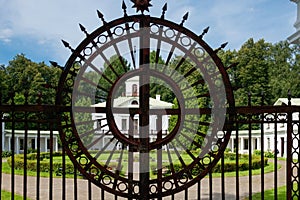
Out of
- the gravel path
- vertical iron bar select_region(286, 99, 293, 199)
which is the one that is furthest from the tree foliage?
vertical iron bar select_region(286, 99, 293, 199)

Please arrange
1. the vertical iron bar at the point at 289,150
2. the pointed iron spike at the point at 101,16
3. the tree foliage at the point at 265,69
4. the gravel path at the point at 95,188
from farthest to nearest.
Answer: the tree foliage at the point at 265,69 → the gravel path at the point at 95,188 → the vertical iron bar at the point at 289,150 → the pointed iron spike at the point at 101,16

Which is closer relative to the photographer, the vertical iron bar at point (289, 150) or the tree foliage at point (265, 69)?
the vertical iron bar at point (289, 150)

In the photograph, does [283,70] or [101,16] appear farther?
[283,70]

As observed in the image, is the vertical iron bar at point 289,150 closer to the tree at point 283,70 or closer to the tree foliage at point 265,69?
the tree foliage at point 265,69

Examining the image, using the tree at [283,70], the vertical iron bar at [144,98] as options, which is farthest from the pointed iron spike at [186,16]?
the tree at [283,70]

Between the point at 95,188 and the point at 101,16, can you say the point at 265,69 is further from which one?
the point at 101,16

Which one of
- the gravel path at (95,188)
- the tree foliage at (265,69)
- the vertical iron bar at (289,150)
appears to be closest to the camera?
the vertical iron bar at (289,150)

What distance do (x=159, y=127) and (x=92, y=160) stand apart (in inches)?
32.0

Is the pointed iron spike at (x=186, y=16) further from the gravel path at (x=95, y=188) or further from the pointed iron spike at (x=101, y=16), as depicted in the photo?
the gravel path at (x=95, y=188)

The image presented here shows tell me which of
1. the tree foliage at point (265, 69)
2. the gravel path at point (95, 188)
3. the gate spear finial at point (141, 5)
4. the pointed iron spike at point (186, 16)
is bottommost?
the gravel path at point (95, 188)

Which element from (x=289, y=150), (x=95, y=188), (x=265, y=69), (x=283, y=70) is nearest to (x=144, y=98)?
(x=289, y=150)

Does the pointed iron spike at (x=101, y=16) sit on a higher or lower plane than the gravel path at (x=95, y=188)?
higher

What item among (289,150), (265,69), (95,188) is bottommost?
(95,188)

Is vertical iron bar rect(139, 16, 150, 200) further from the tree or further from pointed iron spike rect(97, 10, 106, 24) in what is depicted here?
the tree
